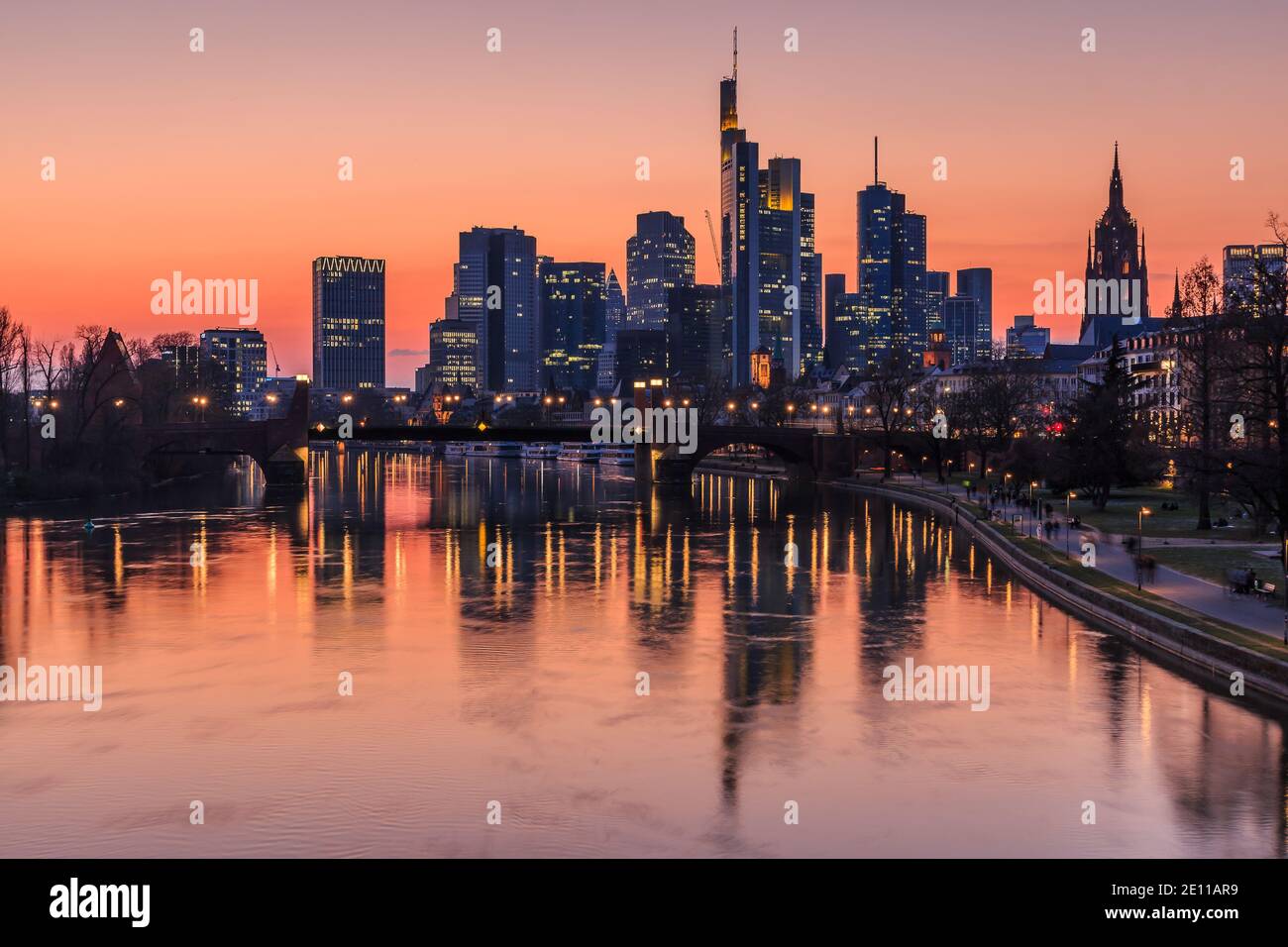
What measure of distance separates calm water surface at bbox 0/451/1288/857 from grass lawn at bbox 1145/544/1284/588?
6.03 meters

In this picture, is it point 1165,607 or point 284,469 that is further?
point 284,469

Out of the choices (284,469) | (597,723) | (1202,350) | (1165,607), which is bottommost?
(597,723)

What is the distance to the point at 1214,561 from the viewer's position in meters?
52.3

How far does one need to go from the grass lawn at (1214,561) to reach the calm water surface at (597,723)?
6.03 metres

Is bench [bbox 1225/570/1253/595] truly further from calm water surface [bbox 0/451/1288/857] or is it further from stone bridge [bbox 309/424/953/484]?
stone bridge [bbox 309/424/953/484]

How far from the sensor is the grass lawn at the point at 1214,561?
157 feet

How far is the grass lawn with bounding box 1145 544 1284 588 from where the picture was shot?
1887 inches

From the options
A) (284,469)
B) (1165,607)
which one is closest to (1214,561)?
(1165,607)

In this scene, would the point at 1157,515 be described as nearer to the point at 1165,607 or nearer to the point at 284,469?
the point at 1165,607

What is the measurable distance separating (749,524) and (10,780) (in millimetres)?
68406

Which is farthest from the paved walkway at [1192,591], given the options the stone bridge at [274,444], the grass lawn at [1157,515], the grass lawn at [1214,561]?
the stone bridge at [274,444]

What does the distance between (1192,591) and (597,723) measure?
24.3m

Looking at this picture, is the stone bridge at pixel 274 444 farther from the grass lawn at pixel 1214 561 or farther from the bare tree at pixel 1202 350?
the grass lawn at pixel 1214 561
